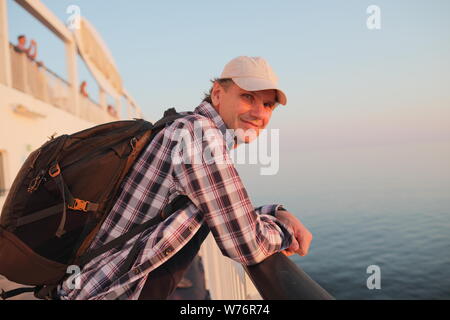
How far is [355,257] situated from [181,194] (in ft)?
135

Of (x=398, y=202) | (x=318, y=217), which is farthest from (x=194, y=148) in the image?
(x=398, y=202)

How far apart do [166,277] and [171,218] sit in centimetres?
28

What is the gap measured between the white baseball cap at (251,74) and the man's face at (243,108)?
0.21ft

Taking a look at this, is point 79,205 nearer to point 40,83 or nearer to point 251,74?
point 251,74

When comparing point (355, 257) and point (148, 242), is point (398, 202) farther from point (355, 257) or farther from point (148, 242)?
point (148, 242)

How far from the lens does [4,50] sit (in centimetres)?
662

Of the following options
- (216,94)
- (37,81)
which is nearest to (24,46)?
(37,81)

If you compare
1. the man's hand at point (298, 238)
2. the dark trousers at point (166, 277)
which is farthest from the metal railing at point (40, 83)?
the man's hand at point (298, 238)

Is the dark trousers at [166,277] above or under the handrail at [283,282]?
under

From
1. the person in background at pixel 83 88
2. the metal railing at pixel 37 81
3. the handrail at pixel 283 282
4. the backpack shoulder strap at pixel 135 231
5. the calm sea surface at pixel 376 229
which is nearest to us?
the handrail at pixel 283 282

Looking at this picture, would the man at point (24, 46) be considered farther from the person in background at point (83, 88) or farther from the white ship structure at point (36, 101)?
the person in background at point (83, 88)

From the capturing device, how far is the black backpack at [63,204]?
1163 millimetres

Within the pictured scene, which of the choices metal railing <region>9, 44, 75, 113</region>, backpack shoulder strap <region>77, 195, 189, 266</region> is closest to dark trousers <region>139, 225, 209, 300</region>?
backpack shoulder strap <region>77, 195, 189, 266</region>
